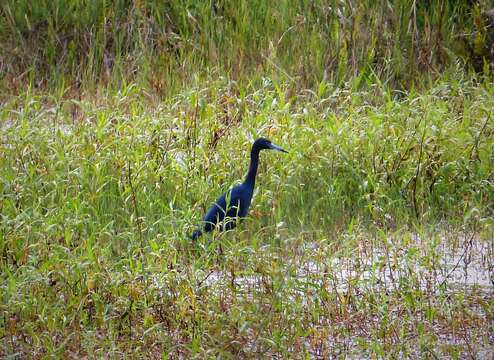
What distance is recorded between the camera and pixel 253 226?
20.6 ft

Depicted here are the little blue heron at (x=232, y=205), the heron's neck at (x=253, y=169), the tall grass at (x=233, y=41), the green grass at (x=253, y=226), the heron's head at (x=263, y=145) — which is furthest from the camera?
the tall grass at (x=233, y=41)

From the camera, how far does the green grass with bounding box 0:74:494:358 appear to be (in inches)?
186

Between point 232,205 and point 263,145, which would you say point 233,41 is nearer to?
point 263,145

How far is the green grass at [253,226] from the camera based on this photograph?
4.71m

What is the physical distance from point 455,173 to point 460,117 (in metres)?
0.75

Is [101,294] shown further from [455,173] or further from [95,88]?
[95,88]

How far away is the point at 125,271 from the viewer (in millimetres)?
5223

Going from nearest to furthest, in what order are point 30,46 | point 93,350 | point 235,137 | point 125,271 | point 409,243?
1. point 93,350
2. point 125,271
3. point 409,243
4. point 235,137
5. point 30,46

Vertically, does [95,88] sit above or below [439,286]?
below

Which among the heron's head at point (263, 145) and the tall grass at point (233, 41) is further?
the tall grass at point (233, 41)

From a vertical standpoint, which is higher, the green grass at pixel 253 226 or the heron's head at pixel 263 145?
the heron's head at pixel 263 145

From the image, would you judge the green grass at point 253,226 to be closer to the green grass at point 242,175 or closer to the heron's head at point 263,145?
the green grass at point 242,175

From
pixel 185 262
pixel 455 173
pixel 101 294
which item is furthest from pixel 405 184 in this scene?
pixel 101 294

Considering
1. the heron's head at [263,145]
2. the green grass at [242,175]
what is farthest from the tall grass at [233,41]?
the heron's head at [263,145]
